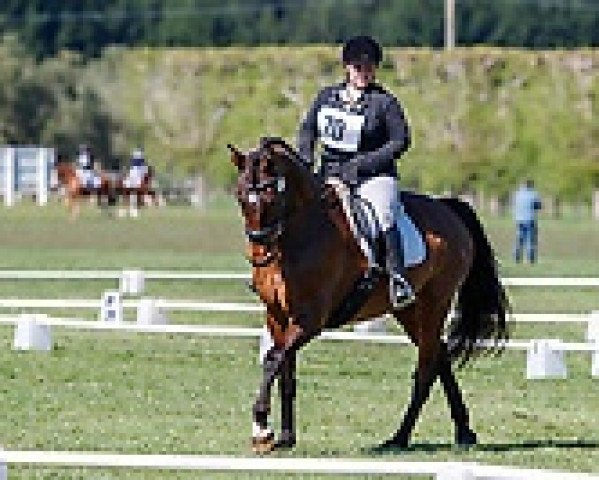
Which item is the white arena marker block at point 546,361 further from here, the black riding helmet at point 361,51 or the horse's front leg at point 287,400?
the horse's front leg at point 287,400

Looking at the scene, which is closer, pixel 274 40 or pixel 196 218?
pixel 196 218

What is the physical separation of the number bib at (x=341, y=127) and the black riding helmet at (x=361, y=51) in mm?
319

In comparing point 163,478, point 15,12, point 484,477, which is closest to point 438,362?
point 163,478

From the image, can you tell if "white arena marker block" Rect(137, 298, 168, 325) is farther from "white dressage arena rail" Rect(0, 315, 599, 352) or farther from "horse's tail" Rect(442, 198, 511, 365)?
"horse's tail" Rect(442, 198, 511, 365)

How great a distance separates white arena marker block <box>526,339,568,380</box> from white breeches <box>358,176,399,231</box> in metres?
5.63

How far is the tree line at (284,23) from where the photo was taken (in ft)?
412

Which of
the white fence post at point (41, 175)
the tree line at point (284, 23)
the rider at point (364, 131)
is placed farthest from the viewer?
the tree line at point (284, 23)

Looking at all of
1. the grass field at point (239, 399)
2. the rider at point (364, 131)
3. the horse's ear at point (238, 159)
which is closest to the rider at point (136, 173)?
the grass field at point (239, 399)

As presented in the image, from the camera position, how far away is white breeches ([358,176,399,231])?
47.7 ft

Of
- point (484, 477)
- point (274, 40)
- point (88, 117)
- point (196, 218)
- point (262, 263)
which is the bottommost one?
point (484, 477)

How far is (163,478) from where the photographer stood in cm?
1295

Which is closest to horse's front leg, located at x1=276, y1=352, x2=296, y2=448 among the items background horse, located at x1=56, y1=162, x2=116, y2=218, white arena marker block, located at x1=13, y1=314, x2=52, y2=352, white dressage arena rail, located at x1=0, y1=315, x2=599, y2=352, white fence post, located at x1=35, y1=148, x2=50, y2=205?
white dressage arena rail, located at x1=0, y1=315, x2=599, y2=352

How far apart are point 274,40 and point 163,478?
4809 inches

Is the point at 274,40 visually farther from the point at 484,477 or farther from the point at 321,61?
the point at 484,477
